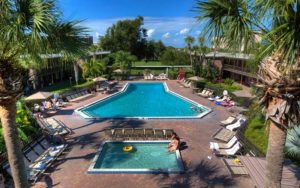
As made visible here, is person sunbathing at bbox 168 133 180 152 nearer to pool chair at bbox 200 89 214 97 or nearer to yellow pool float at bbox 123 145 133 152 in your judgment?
yellow pool float at bbox 123 145 133 152

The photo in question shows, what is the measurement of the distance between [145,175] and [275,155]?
6781mm

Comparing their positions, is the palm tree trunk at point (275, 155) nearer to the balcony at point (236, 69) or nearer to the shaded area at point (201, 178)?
the shaded area at point (201, 178)

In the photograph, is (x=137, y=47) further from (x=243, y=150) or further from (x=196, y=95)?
(x=243, y=150)

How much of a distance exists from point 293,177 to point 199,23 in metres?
6.40

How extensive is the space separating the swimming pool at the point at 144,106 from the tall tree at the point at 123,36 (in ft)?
112

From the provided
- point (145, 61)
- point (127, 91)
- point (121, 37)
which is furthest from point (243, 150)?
point (145, 61)

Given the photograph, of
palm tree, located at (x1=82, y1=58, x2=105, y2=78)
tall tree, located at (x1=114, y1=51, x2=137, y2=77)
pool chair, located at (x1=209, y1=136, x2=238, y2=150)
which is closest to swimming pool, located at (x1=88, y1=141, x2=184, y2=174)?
pool chair, located at (x1=209, y1=136, x2=238, y2=150)

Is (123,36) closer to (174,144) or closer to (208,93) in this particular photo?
(208,93)

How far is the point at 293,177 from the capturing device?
26.1 ft

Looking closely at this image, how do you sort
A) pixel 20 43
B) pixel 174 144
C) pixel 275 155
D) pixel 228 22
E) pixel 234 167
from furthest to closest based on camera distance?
pixel 174 144, pixel 234 167, pixel 20 43, pixel 275 155, pixel 228 22

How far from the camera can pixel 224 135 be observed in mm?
14906

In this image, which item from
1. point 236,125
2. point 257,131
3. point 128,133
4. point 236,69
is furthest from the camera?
point 236,69

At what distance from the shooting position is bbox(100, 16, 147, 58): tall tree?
216ft

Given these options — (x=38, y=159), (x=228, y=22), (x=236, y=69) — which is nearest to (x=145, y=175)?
(x=38, y=159)
